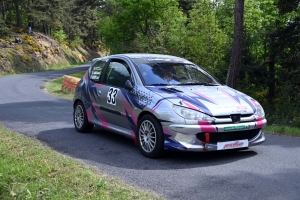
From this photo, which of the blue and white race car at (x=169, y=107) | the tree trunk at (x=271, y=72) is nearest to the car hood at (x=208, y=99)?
the blue and white race car at (x=169, y=107)

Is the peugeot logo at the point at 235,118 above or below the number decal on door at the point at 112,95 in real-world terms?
below

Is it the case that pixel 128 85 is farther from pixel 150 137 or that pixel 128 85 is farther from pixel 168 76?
pixel 150 137

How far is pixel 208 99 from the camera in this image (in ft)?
21.7

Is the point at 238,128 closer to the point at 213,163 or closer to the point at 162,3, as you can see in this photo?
the point at 213,163

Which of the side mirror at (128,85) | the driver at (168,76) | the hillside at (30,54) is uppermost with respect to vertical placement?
the driver at (168,76)

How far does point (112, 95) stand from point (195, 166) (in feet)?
7.76

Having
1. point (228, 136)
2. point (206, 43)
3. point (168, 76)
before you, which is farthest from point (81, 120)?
point (206, 43)

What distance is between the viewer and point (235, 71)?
15.4 metres

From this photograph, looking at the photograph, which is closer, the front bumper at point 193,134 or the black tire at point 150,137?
the front bumper at point 193,134

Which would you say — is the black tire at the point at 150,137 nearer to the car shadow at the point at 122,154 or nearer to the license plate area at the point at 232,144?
the car shadow at the point at 122,154

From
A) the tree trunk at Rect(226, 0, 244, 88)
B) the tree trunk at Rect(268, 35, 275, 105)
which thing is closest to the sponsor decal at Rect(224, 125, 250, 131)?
the tree trunk at Rect(226, 0, 244, 88)

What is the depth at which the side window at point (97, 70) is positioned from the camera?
343 inches

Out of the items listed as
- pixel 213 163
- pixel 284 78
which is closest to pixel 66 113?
pixel 213 163

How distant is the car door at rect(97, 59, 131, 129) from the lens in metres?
7.59
